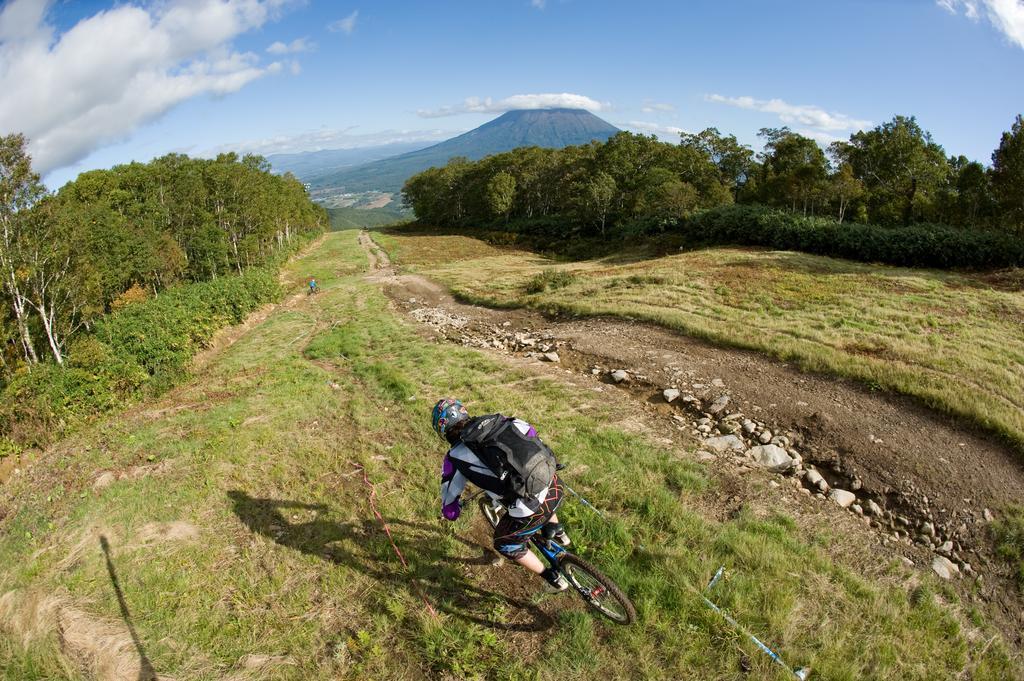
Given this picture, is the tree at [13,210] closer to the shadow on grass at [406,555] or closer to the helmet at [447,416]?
the shadow on grass at [406,555]

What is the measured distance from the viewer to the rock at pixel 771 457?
8531 millimetres

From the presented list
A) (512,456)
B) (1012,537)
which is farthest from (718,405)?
(512,456)

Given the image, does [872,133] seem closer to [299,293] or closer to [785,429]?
[785,429]

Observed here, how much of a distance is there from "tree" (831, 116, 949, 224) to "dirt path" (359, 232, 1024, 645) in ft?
130

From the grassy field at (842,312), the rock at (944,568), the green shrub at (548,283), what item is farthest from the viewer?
the green shrub at (548,283)

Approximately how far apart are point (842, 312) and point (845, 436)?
1093 centimetres

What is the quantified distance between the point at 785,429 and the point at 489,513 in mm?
7117

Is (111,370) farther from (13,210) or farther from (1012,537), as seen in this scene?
(1012,537)

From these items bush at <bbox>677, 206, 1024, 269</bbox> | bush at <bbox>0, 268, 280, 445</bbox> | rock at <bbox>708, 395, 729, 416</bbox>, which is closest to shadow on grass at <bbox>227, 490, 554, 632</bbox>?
rock at <bbox>708, 395, 729, 416</bbox>

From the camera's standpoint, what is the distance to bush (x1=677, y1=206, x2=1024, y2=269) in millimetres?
26094

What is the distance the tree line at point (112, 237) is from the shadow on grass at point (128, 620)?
16.9 metres

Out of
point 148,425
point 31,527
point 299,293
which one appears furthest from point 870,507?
point 299,293

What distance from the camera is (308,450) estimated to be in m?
10.2

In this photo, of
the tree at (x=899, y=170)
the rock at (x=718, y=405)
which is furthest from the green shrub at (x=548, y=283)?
the tree at (x=899, y=170)
